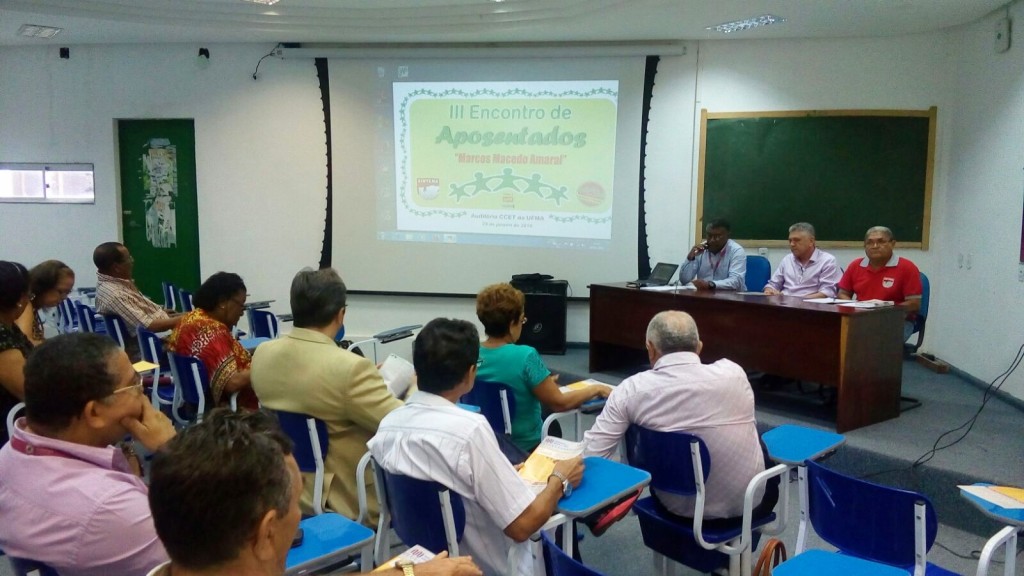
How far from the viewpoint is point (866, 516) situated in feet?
6.03

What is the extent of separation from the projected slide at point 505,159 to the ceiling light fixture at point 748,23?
1.03m

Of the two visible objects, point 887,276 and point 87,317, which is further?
point 87,317

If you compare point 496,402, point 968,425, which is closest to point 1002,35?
point 968,425

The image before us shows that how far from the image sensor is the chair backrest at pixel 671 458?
7.14 ft

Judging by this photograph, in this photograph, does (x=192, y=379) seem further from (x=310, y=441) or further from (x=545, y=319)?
(x=545, y=319)

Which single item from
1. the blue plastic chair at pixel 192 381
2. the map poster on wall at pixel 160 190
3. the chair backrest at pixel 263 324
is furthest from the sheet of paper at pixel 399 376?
the map poster on wall at pixel 160 190

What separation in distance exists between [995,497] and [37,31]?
7.61 metres

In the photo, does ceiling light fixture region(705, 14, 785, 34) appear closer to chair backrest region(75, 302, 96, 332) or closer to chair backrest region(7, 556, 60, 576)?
chair backrest region(75, 302, 96, 332)

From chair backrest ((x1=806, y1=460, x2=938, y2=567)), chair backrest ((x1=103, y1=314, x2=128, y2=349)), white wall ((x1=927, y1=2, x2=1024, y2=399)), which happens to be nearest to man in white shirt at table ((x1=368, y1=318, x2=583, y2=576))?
chair backrest ((x1=806, y1=460, x2=938, y2=567))

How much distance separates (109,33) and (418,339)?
238 inches

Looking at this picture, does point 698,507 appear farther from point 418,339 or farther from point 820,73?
point 820,73

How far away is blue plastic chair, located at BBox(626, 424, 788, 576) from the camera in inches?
86.1

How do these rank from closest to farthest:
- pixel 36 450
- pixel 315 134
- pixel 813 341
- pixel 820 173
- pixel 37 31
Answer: pixel 36 450
pixel 813 341
pixel 820 173
pixel 37 31
pixel 315 134

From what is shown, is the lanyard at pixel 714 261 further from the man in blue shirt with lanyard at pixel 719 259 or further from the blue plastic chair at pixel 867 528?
the blue plastic chair at pixel 867 528
